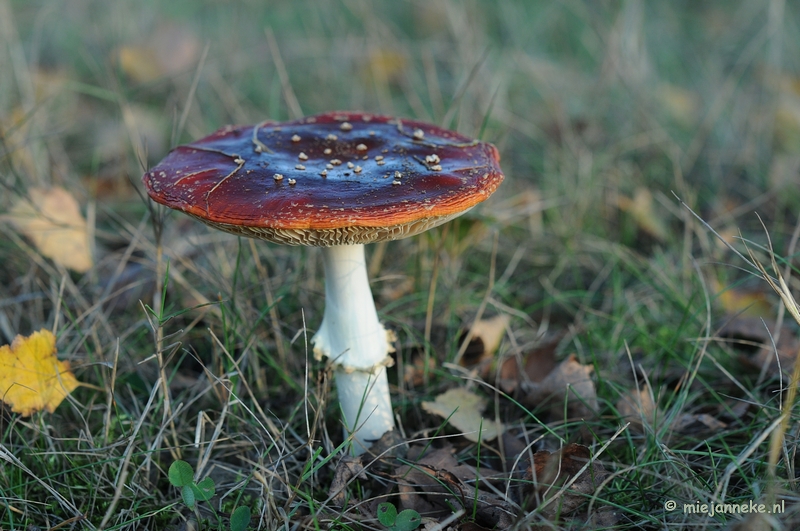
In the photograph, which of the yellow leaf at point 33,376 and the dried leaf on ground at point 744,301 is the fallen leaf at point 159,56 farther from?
the dried leaf on ground at point 744,301

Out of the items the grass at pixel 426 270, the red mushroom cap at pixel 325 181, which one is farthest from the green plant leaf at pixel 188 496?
the red mushroom cap at pixel 325 181

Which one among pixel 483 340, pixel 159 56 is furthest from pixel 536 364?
pixel 159 56

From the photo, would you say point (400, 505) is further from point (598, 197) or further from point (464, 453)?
point (598, 197)

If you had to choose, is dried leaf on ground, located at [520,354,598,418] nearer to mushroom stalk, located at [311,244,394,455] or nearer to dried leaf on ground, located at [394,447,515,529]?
dried leaf on ground, located at [394,447,515,529]

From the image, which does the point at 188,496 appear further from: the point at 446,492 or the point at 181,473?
the point at 446,492

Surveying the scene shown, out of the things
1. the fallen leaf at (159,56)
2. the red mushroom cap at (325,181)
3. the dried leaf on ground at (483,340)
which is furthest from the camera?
the fallen leaf at (159,56)

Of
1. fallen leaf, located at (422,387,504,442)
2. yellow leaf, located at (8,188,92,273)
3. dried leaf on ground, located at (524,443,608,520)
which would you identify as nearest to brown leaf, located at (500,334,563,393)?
fallen leaf, located at (422,387,504,442)
